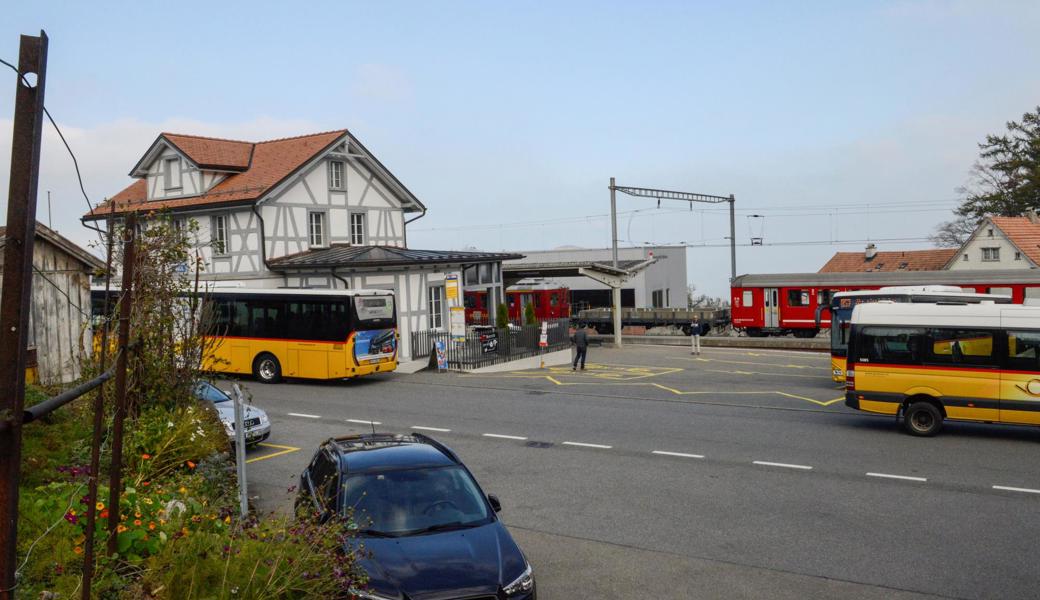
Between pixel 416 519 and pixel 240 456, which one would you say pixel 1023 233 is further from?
pixel 240 456

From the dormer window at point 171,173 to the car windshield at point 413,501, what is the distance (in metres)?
28.4

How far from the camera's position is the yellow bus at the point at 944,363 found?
50.2 feet

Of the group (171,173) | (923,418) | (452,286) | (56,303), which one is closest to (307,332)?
(452,286)

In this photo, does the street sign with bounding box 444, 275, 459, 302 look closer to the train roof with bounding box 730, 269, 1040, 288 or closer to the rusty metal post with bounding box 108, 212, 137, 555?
the train roof with bounding box 730, 269, 1040, 288

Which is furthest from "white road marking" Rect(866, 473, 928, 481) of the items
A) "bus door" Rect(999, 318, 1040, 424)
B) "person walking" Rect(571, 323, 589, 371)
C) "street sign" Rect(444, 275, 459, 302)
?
"street sign" Rect(444, 275, 459, 302)

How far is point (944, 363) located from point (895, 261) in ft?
164

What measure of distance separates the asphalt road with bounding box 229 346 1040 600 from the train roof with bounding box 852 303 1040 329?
2225 mm

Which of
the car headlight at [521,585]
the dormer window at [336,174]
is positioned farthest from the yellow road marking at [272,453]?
the dormer window at [336,174]

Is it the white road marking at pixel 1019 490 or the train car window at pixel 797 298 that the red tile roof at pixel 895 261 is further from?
the white road marking at pixel 1019 490

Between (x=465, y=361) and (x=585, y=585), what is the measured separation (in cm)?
1944

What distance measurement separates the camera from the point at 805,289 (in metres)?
40.8

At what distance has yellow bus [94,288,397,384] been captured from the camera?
2306cm

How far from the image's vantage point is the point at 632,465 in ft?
45.2

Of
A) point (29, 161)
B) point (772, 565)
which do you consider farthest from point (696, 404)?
point (29, 161)
